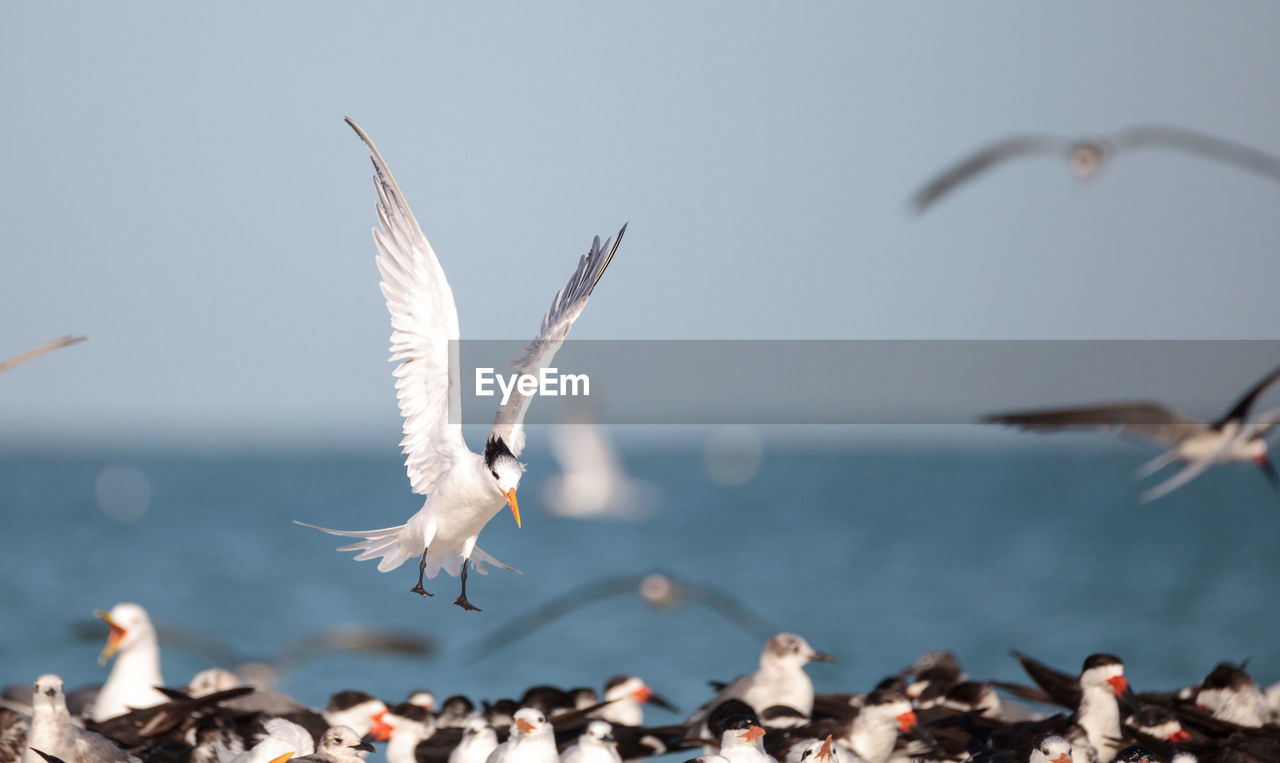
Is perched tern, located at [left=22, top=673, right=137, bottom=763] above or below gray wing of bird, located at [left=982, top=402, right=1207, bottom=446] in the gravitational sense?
below

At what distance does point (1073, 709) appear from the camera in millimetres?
10469

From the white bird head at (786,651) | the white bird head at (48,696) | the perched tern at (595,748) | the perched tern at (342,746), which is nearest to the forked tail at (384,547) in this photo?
the perched tern at (342,746)

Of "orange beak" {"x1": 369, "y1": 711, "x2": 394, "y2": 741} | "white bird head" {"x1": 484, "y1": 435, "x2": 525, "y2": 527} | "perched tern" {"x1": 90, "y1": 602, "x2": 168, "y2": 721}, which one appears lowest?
"white bird head" {"x1": 484, "y1": 435, "x2": 525, "y2": 527}

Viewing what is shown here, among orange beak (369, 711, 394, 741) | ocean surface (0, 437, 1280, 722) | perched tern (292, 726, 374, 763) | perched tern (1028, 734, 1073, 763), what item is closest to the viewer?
perched tern (292, 726, 374, 763)

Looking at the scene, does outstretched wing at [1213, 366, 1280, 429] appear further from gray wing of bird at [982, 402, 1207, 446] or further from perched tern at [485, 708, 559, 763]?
perched tern at [485, 708, 559, 763]

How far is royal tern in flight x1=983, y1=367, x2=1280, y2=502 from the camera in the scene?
10078 mm

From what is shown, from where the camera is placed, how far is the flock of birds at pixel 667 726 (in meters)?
8.10

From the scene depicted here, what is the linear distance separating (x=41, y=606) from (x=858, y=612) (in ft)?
63.3

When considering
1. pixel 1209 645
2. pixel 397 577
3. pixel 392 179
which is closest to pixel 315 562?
pixel 397 577

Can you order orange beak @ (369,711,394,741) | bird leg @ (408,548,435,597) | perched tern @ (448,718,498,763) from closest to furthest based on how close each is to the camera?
bird leg @ (408,548,435,597)
perched tern @ (448,718,498,763)
orange beak @ (369,711,394,741)

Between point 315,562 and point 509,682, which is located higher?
point 315,562

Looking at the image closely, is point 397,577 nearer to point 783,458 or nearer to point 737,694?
point 737,694

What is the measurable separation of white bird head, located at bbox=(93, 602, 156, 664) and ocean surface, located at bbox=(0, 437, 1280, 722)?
11.8 feet

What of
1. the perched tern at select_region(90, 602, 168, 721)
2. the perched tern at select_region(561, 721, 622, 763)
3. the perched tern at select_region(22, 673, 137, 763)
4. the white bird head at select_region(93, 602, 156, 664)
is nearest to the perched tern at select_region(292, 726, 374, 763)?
the perched tern at select_region(561, 721, 622, 763)
